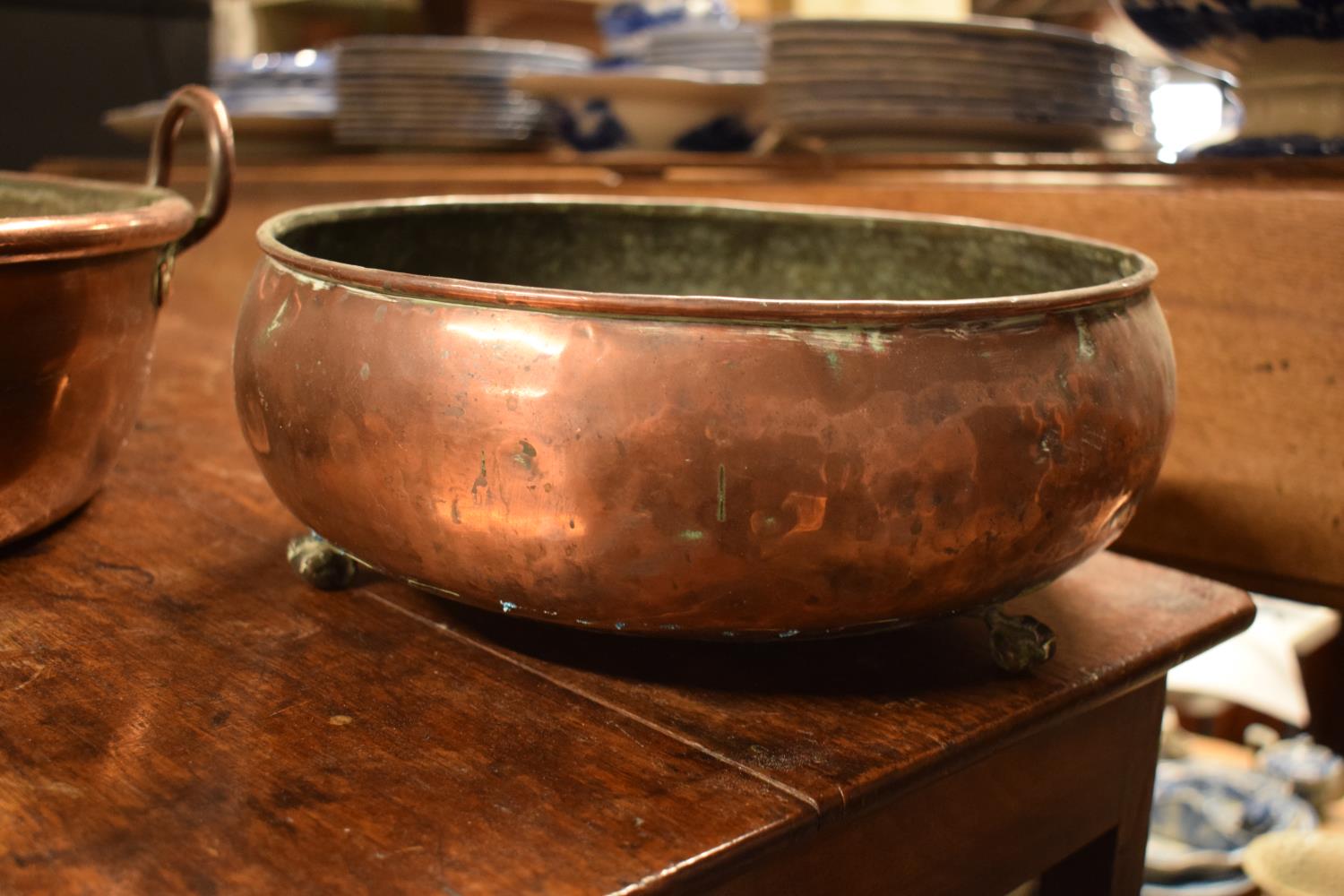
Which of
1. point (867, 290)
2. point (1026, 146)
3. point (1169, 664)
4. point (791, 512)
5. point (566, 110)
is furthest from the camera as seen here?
point (566, 110)

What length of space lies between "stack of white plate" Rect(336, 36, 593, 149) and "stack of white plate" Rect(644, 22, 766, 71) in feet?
0.68

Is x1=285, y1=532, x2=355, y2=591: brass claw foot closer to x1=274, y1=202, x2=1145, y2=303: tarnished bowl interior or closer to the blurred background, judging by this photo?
x1=274, y1=202, x2=1145, y2=303: tarnished bowl interior

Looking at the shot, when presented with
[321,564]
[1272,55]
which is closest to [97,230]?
[321,564]

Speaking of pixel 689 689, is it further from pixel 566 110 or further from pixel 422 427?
pixel 566 110

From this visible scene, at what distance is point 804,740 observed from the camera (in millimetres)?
373

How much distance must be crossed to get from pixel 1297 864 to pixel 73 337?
2.31 feet

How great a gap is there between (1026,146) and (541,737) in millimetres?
809

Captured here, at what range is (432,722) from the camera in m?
0.38

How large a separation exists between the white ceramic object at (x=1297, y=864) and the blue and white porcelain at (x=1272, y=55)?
1.35ft

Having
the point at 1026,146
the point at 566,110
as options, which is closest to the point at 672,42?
the point at 566,110

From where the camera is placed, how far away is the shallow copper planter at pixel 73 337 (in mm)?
454

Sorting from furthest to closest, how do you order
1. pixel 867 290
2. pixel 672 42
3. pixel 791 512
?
pixel 672 42 < pixel 867 290 < pixel 791 512

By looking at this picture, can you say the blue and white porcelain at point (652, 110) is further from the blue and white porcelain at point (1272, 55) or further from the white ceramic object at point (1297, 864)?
the white ceramic object at point (1297, 864)

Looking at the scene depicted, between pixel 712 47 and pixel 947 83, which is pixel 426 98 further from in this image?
pixel 947 83
